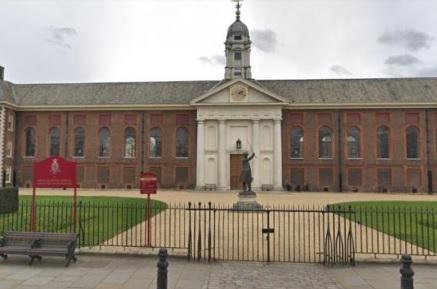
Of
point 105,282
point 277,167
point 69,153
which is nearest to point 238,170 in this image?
point 277,167

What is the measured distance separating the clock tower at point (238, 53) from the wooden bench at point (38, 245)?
36052mm

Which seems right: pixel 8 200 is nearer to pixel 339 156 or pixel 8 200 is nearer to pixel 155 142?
pixel 155 142

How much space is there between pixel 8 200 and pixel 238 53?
1290 inches

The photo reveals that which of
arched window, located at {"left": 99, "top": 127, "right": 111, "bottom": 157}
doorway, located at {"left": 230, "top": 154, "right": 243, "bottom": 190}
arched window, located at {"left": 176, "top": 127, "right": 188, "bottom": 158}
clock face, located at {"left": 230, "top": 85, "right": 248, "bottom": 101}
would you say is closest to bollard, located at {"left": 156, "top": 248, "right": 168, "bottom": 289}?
doorway, located at {"left": 230, "top": 154, "right": 243, "bottom": 190}

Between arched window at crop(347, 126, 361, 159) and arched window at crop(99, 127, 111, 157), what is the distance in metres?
24.8

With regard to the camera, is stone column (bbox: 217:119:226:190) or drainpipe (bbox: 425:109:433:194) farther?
stone column (bbox: 217:119:226:190)

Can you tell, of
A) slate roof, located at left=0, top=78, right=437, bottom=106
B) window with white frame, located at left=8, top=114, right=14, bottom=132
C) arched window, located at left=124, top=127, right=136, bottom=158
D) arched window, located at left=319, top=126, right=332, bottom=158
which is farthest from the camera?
arched window, located at left=124, top=127, right=136, bottom=158

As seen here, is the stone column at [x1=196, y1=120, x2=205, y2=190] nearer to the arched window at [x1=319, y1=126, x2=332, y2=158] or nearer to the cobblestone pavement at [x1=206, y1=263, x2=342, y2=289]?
the arched window at [x1=319, y1=126, x2=332, y2=158]

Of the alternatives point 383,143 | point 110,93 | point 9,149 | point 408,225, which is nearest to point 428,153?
point 383,143

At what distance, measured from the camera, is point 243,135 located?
3856cm

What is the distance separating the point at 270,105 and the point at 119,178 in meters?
17.2

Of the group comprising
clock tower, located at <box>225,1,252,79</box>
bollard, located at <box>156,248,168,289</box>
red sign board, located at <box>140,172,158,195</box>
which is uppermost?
clock tower, located at <box>225,1,252,79</box>

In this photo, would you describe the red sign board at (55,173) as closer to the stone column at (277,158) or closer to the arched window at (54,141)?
the stone column at (277,158)

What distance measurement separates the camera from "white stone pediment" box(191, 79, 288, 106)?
3800 centimetres
